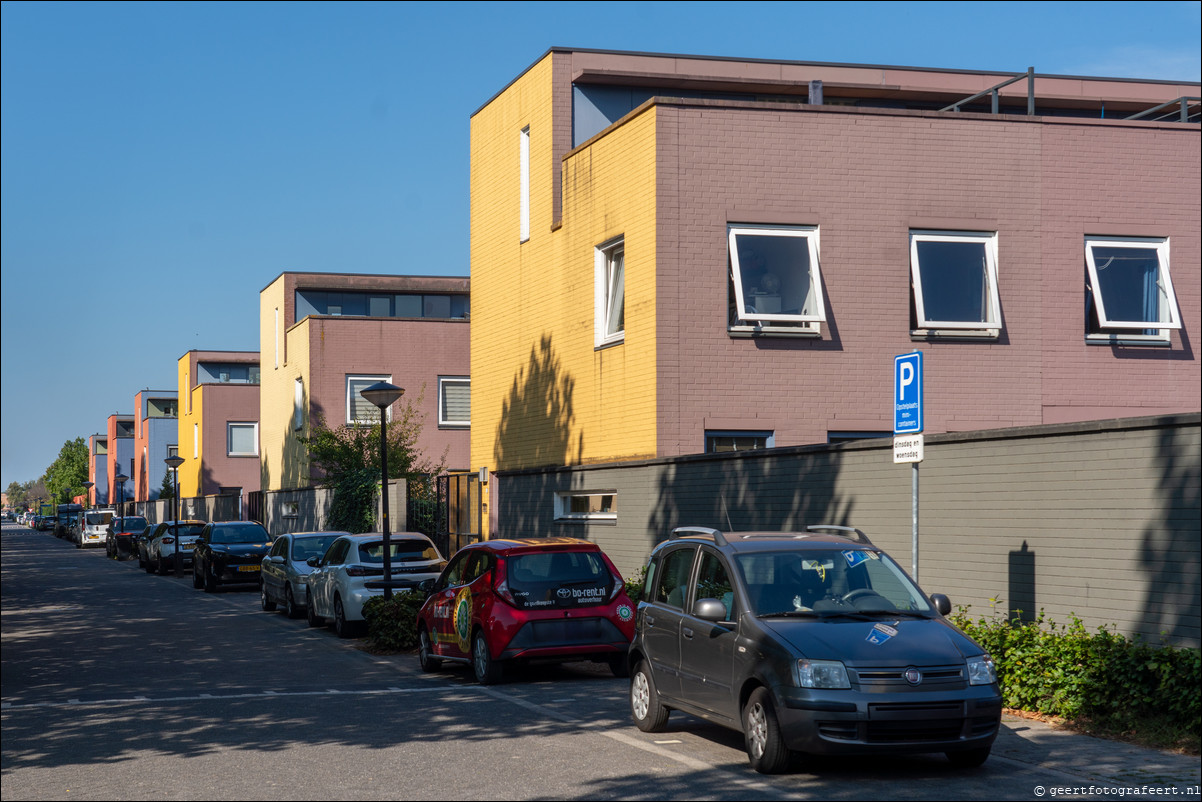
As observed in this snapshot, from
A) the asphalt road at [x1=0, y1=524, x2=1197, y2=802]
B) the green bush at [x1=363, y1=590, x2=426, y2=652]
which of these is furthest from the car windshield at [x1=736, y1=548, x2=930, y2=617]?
the green bush at [x1=363, y1=590, x2=426, y2=652]

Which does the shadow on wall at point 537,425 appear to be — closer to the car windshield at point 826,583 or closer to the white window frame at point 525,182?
the white window frame at point 525,182

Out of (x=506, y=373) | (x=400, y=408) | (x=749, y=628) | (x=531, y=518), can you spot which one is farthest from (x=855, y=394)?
(x=400, y=408)

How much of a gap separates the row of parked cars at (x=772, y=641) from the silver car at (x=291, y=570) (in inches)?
384

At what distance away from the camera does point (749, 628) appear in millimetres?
9312

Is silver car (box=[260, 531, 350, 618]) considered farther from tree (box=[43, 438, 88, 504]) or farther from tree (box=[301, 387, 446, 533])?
tree (box=[43, 438, 88, 504])

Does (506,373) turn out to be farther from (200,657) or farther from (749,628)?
(749,628)

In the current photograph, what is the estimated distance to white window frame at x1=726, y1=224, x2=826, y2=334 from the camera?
1933 cm

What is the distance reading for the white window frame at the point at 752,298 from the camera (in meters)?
19.3

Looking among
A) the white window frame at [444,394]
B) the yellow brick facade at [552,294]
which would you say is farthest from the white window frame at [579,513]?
the white window frame at [444,394]

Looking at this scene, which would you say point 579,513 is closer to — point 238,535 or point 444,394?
point 238,535

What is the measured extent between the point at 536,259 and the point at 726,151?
18.4 ft

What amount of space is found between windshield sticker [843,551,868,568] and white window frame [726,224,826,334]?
9.40m

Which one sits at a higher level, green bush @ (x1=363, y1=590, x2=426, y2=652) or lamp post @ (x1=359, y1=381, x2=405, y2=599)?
lamp post @ (x1=359, y1=381, x2=405, y2=599)

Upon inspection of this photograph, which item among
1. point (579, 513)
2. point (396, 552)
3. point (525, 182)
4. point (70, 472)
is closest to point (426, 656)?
point (396, 552)
